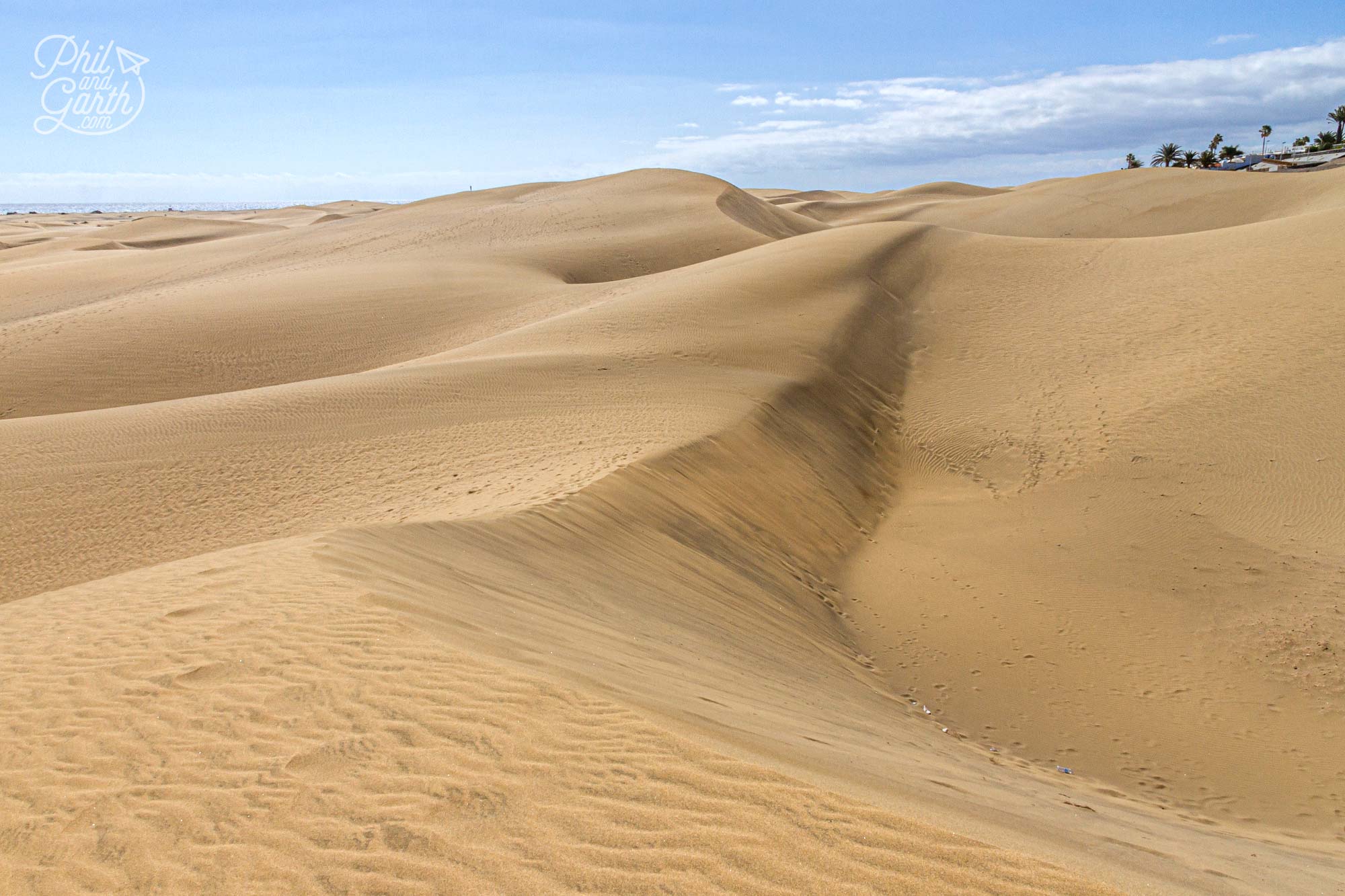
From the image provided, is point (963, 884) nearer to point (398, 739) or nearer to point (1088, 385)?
point (398, 739)

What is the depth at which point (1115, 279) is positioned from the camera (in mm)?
21266

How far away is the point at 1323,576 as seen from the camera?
1046cm

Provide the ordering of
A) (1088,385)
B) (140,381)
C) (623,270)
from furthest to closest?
1. (623,270)
2. (140,381)
3. (1088,385)

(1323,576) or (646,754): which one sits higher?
(646,754)

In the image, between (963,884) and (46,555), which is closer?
(963,884)

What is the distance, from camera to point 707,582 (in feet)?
28.7

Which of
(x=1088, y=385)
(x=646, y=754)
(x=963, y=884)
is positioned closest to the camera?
(x=963, y=884)

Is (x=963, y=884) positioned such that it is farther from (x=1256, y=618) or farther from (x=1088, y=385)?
(x=1088, y=385)

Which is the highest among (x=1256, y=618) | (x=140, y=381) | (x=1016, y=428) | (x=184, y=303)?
(x=184, y=303)

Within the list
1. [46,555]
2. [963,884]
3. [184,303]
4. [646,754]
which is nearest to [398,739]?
[646,754]

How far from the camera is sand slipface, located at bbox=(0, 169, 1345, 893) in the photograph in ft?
11.8

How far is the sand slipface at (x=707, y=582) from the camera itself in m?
3.60

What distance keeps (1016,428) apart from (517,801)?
1343cm

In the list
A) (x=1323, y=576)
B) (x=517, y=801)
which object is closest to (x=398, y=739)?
(x=517, y=801)
